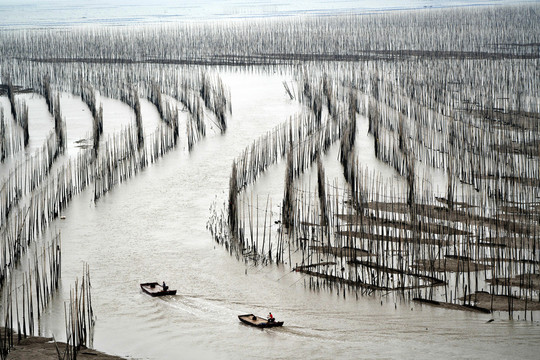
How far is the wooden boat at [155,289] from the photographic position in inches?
245

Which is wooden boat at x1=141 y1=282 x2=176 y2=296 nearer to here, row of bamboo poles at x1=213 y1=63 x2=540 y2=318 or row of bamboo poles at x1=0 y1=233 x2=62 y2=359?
row of bamboo poles at x1=0 y1=233 x2=62 y2=359

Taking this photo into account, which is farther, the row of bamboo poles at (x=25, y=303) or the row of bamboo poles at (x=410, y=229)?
the row of bamboo poles at (x=410, y=229)

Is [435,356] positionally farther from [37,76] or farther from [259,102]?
[37,76]

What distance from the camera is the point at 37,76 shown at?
19.2 meters

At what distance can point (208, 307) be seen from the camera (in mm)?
6121

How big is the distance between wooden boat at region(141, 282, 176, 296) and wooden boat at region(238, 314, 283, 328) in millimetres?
806

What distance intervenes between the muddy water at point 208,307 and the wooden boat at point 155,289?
56mm

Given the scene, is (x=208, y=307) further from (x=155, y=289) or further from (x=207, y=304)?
(x=155, y=289)

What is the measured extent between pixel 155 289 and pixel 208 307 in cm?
54

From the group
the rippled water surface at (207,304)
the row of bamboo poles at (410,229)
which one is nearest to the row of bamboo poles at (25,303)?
the rippled water surface at (207,304)

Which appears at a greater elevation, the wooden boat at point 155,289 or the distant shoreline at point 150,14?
the distant shoreline at point 150,14

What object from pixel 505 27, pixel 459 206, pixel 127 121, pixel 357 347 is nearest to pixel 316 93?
pixel 127 121

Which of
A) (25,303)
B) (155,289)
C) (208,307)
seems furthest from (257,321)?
(25,303)

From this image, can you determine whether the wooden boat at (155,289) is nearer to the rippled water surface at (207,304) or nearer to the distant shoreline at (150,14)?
the rippled water surface at (207,304)
